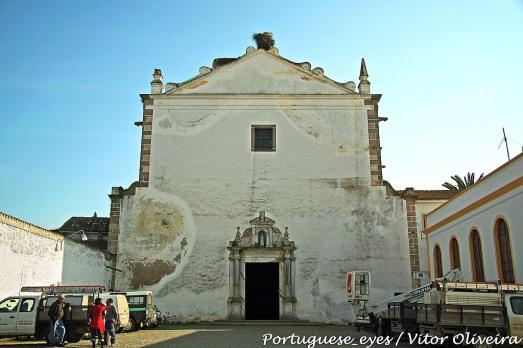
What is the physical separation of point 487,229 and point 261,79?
1191cm

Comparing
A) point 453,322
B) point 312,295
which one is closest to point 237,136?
point 312,295

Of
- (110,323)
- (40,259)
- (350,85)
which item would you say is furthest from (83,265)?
(350,85)

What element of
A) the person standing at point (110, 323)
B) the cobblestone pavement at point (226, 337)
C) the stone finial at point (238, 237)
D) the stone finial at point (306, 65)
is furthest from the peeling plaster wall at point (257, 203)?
the person standing at point (110, 323)

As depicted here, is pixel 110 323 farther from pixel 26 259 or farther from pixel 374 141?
pixel 374 141

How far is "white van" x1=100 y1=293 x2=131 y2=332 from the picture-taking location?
15555mm

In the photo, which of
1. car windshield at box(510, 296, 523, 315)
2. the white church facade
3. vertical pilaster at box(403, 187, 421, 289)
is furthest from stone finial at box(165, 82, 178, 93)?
car windshield at box(510, 296, 523, 315)

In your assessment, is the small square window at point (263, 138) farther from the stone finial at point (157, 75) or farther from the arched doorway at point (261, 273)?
the stone finial at point (157, 75)

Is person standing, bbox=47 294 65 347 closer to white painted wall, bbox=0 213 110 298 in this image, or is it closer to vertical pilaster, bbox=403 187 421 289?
white painted wall, bbox=0 213 110 298

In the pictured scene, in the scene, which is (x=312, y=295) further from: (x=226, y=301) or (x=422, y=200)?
(x=422, y=200)

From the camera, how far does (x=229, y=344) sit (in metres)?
12.8

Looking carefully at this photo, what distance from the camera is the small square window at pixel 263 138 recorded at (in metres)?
22.3

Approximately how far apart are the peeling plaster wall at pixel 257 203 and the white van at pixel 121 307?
3.89 meters

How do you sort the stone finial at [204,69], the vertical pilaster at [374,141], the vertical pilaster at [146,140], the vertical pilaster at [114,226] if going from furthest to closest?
the stone finial at [204,69] < the vertical pilaster at [146,140] < the vertical pilaster at [374,141] < the vertical pilaster at [114,226]

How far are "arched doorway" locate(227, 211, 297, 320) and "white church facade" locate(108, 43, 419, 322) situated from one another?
0.14 feet
